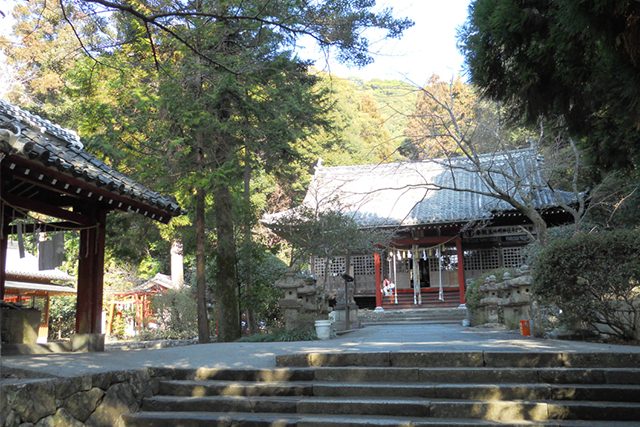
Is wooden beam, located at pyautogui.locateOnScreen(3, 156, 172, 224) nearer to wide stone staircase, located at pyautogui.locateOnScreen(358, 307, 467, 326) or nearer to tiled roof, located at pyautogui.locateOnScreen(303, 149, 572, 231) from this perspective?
tiled roof, located at pyautogui.locateOnScreen(303, 149, 572, 231)

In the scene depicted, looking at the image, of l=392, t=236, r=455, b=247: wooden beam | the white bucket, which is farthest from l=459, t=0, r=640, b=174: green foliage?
l=392, t=236, r=455, b=247: wooden beam

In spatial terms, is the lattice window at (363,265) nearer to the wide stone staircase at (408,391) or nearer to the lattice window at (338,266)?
the lattice window at (338,266)

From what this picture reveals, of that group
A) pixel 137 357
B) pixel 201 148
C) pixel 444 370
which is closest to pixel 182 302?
pixel 201 148

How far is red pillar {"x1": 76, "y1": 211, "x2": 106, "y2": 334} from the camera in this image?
25.0 feet

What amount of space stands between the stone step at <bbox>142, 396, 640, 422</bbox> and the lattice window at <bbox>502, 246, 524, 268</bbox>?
16468 mm

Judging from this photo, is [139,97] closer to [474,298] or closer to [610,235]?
[610,235]

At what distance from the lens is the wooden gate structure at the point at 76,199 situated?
5.92 metres

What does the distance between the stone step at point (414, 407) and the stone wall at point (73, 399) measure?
293 mm

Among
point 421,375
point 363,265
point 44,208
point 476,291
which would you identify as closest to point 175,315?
point 363,265

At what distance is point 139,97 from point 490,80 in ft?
22.7

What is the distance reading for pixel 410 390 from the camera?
5258 mm

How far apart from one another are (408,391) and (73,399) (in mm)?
3258

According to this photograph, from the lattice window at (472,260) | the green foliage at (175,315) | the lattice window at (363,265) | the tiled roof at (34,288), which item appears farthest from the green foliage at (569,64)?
the tiled roof at (34,288)

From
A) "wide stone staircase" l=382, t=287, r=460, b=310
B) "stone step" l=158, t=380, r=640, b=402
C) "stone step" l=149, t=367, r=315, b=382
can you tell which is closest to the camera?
"stone step" l=158, t=380, r=640, b=402
